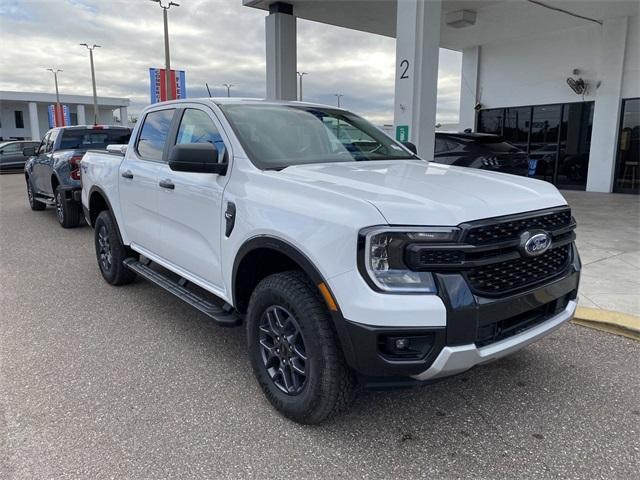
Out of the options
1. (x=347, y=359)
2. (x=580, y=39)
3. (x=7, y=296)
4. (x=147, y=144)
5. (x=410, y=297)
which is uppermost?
(x=580, y=39)

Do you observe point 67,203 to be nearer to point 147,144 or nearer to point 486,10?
point 147,144

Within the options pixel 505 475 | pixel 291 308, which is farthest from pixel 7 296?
pixel 505 475

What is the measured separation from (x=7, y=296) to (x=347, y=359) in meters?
4.39

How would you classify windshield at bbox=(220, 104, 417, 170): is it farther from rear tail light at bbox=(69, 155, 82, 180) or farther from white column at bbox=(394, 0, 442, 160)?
rear tail light at bbox=(69, 155, 82, 180)

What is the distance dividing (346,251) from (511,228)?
0.88 meters

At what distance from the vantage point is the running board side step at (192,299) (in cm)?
334

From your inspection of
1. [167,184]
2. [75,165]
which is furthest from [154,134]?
[75,165]

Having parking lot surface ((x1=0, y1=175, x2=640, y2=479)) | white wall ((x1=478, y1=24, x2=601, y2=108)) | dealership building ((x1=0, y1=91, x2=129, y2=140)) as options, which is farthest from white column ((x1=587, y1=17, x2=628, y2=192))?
dealership building ((x1=0, y1=91, x2=129, y2=140))

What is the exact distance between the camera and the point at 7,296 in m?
5.25

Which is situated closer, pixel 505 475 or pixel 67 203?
pixel 505 475

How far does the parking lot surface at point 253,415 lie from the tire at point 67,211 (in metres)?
5.08

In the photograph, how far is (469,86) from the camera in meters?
16.2

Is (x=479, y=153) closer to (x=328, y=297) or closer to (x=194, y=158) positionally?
(x=194, y=158)

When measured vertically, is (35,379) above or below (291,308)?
below
